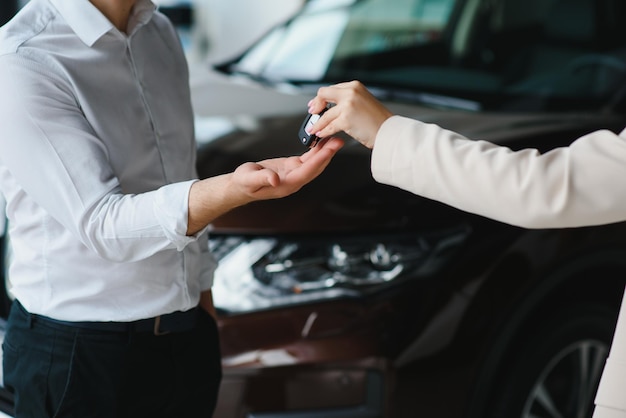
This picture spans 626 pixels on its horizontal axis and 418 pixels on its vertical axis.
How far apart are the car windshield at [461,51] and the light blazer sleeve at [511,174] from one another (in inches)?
75.2

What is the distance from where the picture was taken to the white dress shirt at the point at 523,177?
1267mm

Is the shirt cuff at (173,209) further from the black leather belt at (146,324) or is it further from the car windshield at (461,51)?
the car windshield at (461,51)

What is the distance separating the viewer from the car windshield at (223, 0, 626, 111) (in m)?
3.35

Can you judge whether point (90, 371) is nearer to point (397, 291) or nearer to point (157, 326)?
point (157, 326)

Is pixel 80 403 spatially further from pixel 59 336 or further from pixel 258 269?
pixel 258 269

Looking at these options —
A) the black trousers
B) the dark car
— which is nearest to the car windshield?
the dark car

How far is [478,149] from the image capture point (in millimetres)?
1329

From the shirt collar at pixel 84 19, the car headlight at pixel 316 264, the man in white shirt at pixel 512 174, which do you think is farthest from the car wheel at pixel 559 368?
the shirt collar at pixel 84 19

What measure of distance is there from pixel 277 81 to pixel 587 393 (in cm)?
145

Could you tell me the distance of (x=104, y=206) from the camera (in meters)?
1.48

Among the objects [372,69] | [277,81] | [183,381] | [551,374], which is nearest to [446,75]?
[372,69]

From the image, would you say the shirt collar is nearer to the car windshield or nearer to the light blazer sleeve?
the light blazer sleeve

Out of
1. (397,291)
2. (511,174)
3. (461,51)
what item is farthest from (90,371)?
(461,51)

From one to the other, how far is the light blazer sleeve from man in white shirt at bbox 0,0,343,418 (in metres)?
0.13
